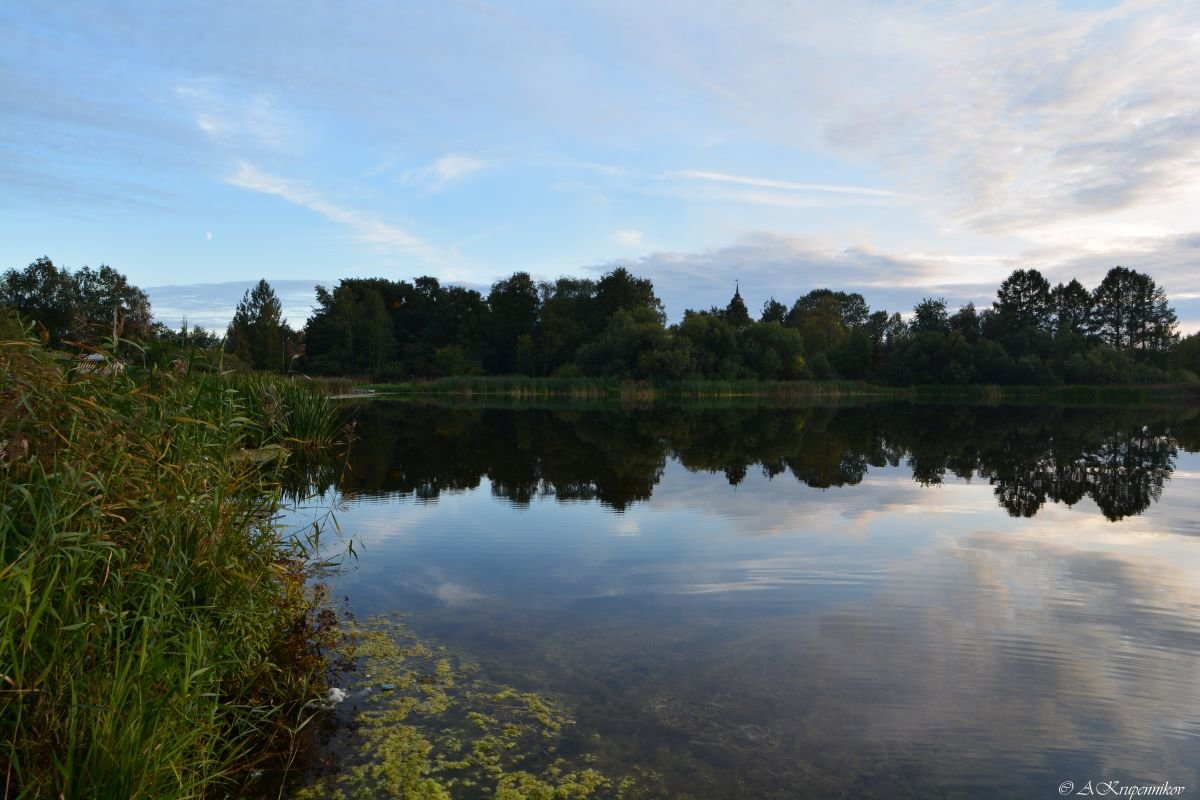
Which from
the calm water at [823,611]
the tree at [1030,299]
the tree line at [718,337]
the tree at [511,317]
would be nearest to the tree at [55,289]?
the tree line at [718,337]

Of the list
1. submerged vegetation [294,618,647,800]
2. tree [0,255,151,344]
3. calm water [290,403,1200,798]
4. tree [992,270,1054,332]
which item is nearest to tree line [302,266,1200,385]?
tree [992,270,1054,332]

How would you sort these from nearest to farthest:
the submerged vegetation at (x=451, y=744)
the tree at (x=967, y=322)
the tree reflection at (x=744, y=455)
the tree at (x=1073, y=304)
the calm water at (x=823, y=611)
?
the submerged vegetation at (x=451, y=744), the calm water at (x=823, y=611), the tree reflection at (x=744, y=455), the tree at (x=967, y=322), the tree at (x=1073, y=304)

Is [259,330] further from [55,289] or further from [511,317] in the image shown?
[511,317]

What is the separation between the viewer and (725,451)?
65.3 feet

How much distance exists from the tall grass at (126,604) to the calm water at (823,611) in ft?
5.95

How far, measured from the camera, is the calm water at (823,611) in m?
4.17

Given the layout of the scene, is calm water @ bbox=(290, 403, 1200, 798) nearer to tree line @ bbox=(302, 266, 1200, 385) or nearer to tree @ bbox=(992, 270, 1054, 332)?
tree line @ bbox=(302, 266, 1200, 385)

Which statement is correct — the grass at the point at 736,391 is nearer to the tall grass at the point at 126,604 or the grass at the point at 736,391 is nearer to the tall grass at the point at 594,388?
the tall grass at the point at 594,388

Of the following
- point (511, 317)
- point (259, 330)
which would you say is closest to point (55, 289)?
point (259, 330)

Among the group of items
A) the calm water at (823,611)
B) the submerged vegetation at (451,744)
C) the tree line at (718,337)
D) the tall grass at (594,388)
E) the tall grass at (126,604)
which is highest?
the tree line at (718,337)

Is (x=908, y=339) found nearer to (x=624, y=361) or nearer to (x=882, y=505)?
(x=624, y=361)

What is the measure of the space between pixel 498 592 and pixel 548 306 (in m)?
75.0

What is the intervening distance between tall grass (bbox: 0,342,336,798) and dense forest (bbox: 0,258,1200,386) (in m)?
53.5

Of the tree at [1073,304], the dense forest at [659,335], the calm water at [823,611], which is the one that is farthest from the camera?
the tree at [1073,304]
